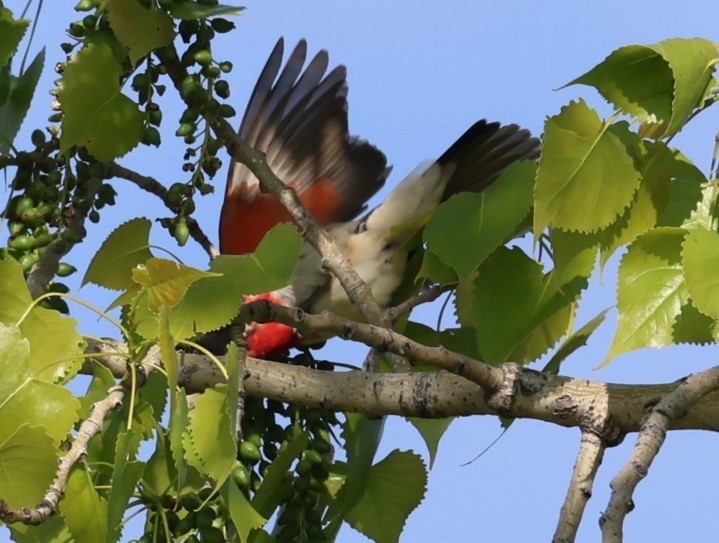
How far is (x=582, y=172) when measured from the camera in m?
1.80

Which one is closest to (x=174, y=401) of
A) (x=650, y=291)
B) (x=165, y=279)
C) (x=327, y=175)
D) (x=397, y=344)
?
(x=165, y=279)

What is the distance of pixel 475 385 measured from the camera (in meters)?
1.95

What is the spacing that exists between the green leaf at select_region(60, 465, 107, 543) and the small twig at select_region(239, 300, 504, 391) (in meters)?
0.40

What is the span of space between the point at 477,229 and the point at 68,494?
75 cm

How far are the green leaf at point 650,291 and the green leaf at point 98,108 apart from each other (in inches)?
36.0

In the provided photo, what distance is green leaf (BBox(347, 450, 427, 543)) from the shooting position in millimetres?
2197

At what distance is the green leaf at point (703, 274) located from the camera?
1621 millimetres

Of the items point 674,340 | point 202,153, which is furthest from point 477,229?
point 202,153

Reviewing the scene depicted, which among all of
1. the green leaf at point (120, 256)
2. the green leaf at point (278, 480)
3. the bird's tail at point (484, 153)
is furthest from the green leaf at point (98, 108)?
the bird's tail at point (484, 153)

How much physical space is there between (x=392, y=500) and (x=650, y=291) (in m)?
0.67

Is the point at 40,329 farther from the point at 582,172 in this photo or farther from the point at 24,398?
the point at 582,172

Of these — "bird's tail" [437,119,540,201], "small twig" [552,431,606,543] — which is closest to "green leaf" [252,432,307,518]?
"small twig" [552,431,606,543]

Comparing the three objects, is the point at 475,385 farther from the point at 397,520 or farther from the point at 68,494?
the point at 68,494

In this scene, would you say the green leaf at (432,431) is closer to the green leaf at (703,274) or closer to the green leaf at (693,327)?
the green leaf at (693,327)
